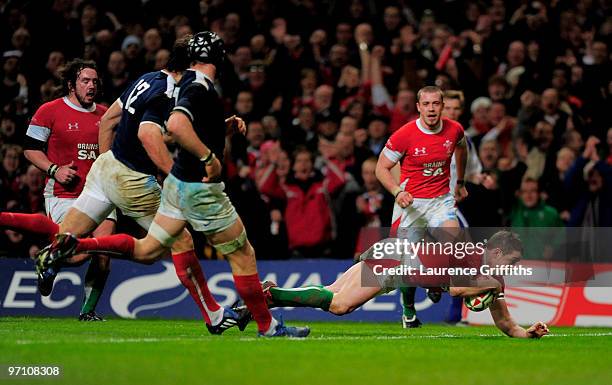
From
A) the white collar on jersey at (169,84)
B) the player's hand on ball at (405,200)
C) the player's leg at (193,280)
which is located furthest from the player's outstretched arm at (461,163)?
the player's leg at (193,280)

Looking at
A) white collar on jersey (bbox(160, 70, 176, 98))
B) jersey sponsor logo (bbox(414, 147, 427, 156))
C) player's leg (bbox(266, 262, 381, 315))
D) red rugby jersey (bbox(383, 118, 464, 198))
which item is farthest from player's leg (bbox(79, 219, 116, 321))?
jersey sponsor logo (bbox(414, 147, 427, 156))

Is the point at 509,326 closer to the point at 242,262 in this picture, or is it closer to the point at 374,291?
the point at 374,291

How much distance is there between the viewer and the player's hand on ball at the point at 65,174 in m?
12.8

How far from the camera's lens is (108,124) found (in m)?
12.0

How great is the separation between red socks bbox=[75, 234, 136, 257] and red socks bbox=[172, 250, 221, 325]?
0.98 meters

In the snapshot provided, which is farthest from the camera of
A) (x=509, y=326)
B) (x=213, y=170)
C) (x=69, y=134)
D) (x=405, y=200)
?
(x=69, y=134)

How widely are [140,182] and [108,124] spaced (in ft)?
3.10

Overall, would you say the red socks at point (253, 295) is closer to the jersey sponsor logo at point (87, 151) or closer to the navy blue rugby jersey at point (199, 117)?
the navy blue rugby jersey at point (199, 117)

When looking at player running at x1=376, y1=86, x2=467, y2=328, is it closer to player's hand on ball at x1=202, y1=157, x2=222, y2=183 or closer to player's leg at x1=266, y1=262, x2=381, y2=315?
player's leg at x1=266, y1=262, x2=381, y2=315

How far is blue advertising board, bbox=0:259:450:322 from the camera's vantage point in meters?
15.9

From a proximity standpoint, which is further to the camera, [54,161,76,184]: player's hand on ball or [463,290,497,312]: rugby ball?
[54,161,76,184]: player's hand on ball

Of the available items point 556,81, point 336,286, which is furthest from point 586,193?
point 336,286

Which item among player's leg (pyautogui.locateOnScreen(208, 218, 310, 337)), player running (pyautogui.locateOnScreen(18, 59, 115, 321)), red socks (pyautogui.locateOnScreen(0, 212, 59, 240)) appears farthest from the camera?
player running (pyautogui.locateOnScreen(18, 59, 115, 321))

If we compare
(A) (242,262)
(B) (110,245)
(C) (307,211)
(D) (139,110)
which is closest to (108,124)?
(D) (139,110)
